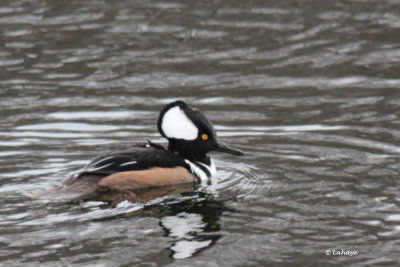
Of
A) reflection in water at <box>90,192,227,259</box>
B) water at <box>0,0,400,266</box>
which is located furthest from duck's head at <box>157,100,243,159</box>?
reflection in water at <box>90,192,227,259</box>

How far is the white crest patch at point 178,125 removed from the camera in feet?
27.6

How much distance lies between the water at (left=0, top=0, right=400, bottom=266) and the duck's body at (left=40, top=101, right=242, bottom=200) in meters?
0.27

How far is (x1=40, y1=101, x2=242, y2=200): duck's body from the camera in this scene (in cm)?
796

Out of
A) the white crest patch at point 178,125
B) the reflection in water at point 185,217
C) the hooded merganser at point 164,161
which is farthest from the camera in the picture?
the white crest patch at point 178,125

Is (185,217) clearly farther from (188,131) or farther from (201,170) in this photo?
(188,131)

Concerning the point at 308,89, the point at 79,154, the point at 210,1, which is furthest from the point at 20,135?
the point at 210,1

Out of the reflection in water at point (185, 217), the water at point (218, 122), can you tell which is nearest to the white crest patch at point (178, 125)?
the water at point (218, 122)

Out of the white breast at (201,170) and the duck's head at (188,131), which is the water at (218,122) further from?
the duck's head at (188,131)

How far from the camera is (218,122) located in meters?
10.8

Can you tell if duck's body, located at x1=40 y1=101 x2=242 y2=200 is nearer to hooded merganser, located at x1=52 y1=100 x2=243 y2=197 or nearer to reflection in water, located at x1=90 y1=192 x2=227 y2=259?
hooded merganser, located at x1=52 y1=100 x2=243 y2=197

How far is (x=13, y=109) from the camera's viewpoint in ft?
37.2

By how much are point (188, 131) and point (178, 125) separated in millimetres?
142

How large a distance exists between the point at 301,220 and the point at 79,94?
5.93 meters

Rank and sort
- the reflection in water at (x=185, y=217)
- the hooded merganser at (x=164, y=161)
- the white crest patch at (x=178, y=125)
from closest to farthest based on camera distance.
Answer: the reflection in water at (x=185, y=217)
the hooded merganser at (x=164, y=161)
the white crest patch at (x=178, y=125)
